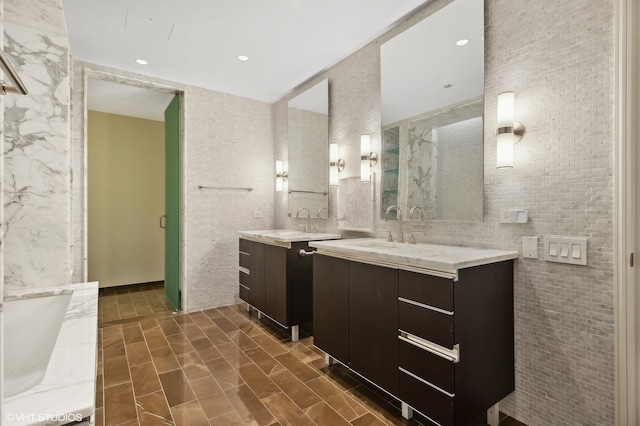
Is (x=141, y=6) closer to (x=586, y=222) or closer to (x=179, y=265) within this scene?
(x=179, y=265)

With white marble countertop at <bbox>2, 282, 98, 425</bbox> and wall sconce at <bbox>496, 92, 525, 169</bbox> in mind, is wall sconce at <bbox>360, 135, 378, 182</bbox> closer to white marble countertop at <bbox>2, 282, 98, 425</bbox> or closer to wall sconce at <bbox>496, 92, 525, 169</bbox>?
wall sconce at <bbox>496, 92, 525, 169</bbox>

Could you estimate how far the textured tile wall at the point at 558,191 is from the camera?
1.53 meters

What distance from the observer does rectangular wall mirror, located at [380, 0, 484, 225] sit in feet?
6.64

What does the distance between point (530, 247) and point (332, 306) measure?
126 cm

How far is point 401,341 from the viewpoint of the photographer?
5.71ft

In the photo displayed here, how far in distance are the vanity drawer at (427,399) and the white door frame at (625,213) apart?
2.50 ft

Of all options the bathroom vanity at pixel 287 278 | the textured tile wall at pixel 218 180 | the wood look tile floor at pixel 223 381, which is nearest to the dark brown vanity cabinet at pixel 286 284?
the bathroom vanity at pixel 287 278

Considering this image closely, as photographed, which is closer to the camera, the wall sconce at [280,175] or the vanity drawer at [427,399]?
the vanity drawer at [427,399]

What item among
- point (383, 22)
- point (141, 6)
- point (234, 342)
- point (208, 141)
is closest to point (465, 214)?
point (383, 22)

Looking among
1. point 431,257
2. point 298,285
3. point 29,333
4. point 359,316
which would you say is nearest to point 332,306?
point 359,316

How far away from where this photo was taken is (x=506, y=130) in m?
1.78

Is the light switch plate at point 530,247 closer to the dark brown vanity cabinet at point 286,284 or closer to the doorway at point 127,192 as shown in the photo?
the dark brown vanity cabinet at point 286,284

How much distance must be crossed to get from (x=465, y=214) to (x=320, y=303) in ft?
3.90

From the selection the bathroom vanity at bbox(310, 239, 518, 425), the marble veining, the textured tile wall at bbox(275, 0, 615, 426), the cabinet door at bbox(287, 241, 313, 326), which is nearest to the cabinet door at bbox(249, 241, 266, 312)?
the cabinet door at bbox(287, 241, 313, 326)
